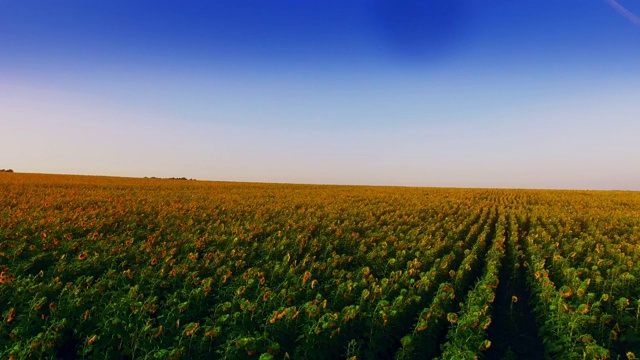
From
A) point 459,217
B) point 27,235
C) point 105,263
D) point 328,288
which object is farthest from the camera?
point 459,217

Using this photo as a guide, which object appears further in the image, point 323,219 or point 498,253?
point 323,219

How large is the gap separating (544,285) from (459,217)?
11.5 metres

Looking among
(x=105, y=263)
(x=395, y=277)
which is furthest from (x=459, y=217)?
(x=105, y=263)

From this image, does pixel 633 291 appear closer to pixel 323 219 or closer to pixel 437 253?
pixel 437 253

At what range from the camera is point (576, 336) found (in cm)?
656

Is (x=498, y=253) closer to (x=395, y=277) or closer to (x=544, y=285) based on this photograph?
(x=544, y=285)

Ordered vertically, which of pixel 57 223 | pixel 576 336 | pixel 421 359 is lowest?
pixel 421 359

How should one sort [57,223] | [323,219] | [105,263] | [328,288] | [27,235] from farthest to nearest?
[323,219] < [57,223] < [27,235] < [105,263] < [328,288]

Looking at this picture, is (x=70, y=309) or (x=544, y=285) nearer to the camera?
(x=70, y=309)

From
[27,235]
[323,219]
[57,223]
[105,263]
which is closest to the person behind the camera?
[105,263]

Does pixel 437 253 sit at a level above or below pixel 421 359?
above

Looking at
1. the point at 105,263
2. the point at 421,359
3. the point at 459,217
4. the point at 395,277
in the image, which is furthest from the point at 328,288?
the point at 459,217

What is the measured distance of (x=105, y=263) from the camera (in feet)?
32.3

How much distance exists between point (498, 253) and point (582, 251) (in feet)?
8.61
